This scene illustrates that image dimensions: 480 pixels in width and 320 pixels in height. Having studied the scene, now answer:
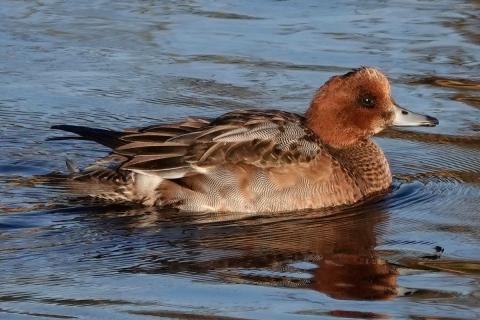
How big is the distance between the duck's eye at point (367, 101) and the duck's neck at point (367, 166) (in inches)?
11.0

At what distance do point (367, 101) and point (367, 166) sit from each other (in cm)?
43

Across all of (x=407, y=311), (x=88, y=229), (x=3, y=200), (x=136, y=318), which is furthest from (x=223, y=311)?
(x=3, y=200)

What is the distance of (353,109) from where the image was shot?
9141mm

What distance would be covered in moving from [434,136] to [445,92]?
3.33ft

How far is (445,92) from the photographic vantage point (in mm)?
11039

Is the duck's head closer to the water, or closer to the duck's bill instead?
the duck's bill

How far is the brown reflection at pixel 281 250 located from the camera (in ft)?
22.8

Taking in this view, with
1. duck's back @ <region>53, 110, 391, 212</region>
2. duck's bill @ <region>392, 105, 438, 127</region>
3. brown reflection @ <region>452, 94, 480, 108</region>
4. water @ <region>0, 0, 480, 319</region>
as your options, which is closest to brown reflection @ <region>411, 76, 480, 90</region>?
water @ <region>0, 0, 480, 319</region>

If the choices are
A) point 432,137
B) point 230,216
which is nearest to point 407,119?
point 432,137

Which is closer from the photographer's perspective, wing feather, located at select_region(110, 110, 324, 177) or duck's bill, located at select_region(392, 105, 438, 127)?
wing feather, located at select_region(110, 110, 324, 177)

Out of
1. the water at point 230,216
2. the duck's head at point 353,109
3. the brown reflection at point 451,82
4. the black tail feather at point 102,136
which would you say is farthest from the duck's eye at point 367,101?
the brown reflection at point 451,82

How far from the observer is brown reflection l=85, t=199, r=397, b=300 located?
696 cm

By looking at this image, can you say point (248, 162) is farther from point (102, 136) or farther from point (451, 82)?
point (451, 82)

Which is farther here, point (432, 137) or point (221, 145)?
point (432, 137)
